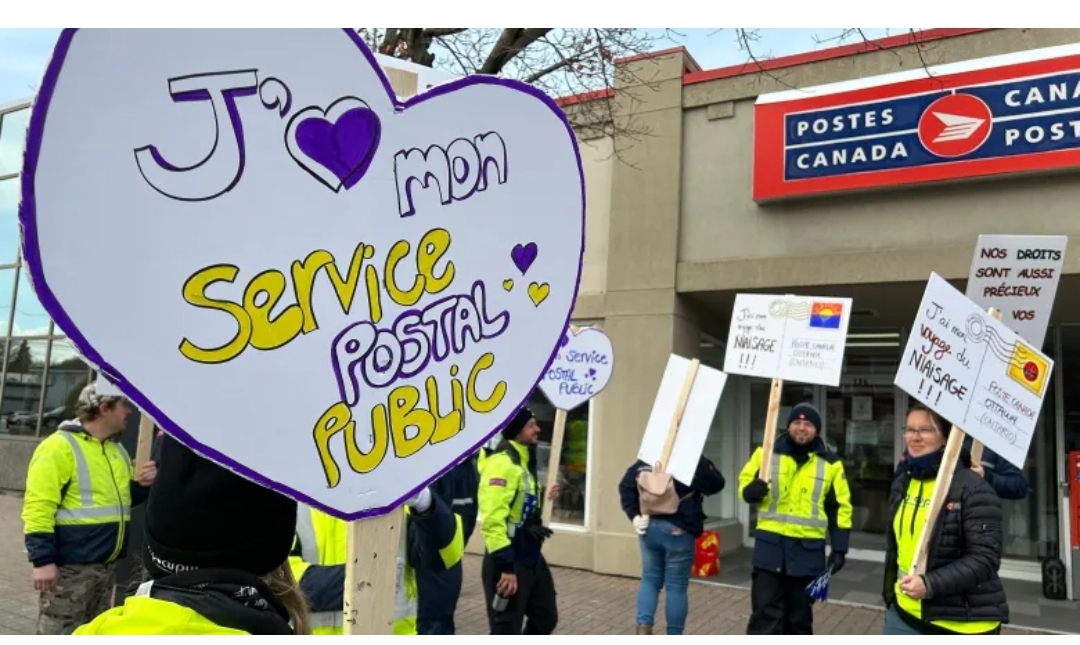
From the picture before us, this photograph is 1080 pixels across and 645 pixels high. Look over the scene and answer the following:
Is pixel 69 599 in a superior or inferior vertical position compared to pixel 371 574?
inferior

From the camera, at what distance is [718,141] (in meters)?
8.84

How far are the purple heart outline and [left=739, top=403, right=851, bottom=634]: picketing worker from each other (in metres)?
3.83

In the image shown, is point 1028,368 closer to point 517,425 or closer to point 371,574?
point 517,425

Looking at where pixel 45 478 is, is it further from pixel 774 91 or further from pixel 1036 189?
pixel 1036 189

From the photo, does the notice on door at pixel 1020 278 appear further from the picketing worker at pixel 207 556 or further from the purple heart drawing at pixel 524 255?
the picketing worker at pixel 207 556

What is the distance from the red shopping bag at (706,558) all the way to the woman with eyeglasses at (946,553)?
5.17 metres

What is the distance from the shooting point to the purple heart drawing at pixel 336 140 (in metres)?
1.53

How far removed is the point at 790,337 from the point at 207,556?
15.2ft

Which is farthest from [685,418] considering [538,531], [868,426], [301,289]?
[868,426]

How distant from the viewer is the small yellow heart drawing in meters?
2.05

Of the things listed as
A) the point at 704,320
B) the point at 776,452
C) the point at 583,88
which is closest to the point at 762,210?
the point at 704,320

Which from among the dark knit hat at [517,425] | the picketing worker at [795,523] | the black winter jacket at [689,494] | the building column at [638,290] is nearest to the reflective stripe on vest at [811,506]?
the picketing worker at [795,523]

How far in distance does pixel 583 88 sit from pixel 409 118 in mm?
5950

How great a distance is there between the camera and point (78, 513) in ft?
13.9
